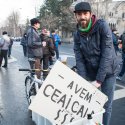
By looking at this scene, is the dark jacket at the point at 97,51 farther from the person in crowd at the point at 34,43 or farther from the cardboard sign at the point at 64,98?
the person in crowd at the point at 34,43

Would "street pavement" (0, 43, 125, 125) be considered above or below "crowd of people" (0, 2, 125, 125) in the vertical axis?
below

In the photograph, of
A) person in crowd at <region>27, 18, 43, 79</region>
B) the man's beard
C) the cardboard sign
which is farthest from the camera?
person in crowd at <region>27, 18, 43, 79</region>

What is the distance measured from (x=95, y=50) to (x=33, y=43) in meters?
4.22

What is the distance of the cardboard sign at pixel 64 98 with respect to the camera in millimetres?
3311

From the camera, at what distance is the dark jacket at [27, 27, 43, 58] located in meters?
7.96

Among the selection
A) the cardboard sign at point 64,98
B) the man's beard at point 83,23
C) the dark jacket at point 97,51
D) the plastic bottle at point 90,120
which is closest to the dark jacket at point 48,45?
the dark jacket at point 97,51

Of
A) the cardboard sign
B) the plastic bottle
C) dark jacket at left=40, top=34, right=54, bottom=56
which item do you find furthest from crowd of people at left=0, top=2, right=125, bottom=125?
dark jacket at left=40, top=34, right=54, bottom=56

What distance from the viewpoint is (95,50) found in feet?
13.0

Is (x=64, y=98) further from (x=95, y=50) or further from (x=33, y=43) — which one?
(x=33, y=43)

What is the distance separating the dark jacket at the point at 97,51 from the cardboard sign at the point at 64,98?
16.3 inches

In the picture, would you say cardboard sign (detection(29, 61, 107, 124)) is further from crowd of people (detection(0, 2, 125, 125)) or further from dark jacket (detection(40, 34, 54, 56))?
dark jacket (detection(40, 34, 54, 56))

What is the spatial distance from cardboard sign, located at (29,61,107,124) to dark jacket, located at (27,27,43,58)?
4543 mm

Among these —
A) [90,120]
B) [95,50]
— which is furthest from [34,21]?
[90,120]

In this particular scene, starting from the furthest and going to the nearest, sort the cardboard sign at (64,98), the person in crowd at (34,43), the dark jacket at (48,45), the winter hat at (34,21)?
1. the dark jacket at (48,45)
2. the person in crowd at (34,43)
3. the winter hat at (34,21)
4. the cardboard sign at (64,98)
